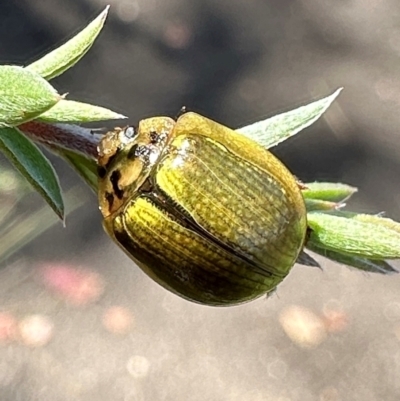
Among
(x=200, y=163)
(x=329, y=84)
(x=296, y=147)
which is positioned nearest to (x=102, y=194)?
(x=200, y=163)

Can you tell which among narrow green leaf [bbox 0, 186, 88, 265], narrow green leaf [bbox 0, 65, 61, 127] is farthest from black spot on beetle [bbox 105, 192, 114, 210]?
narrow green leaf [bbox 0, 186, 88, 265]

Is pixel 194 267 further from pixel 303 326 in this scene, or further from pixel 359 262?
pixel 303 326

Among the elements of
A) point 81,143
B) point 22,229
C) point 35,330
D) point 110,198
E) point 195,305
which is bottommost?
point 35,330

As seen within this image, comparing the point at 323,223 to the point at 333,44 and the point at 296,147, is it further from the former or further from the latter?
the point at 333,44

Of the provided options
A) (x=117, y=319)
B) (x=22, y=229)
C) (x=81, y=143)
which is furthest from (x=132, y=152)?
(x=117, y=319)

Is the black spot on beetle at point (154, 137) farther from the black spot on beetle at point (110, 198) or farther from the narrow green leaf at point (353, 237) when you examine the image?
the narrow green leaf at point (353, 237)

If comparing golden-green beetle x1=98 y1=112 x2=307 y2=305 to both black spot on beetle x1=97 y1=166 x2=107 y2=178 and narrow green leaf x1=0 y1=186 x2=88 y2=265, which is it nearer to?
black spot on beetle x1=97 y1=166 x2=107 y2=178
